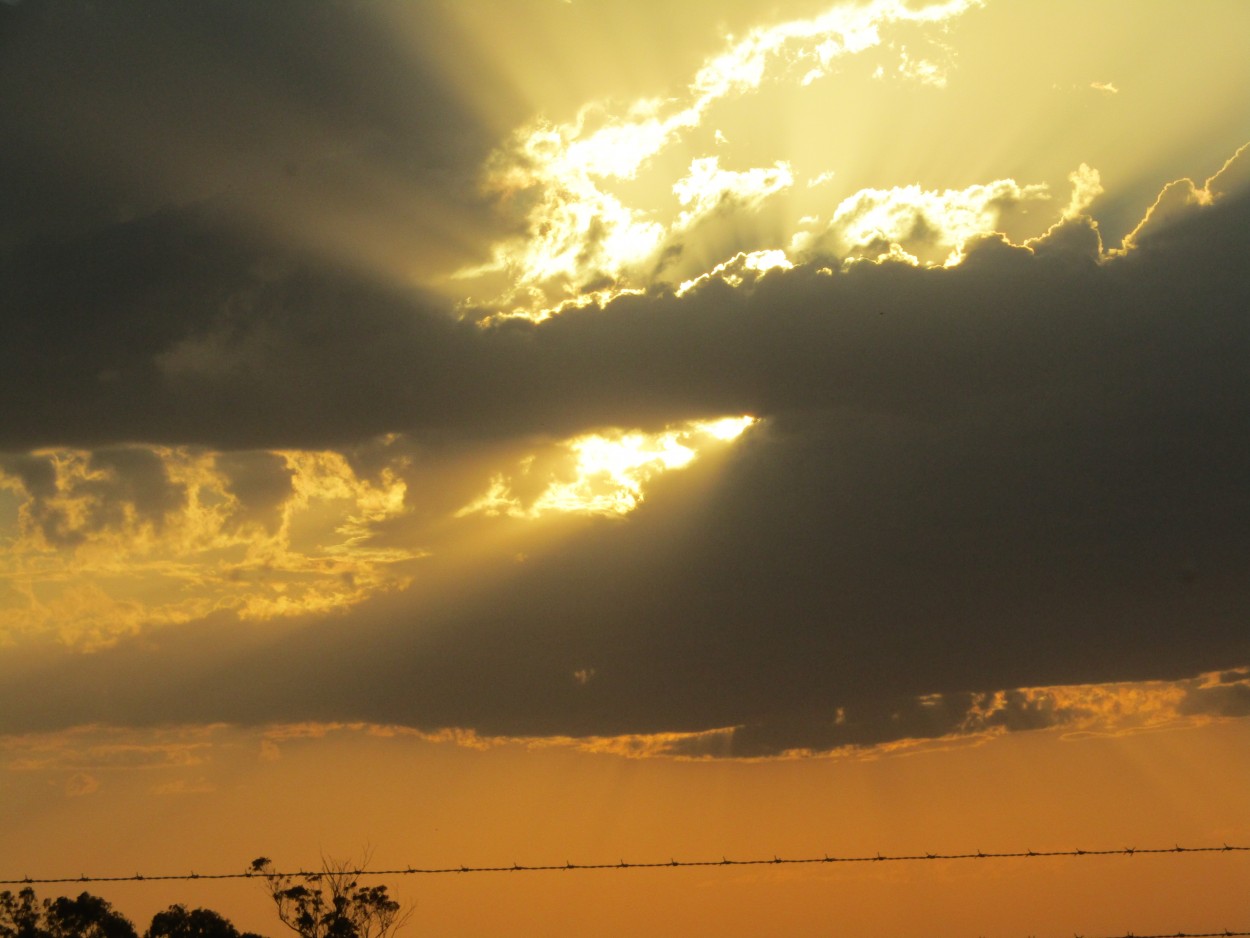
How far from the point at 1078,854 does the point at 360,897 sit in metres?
83.1

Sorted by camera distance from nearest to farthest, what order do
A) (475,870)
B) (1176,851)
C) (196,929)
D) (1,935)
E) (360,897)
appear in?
1. (1176,851)
2. (475,870)
3. (1,935)
4. (196,929)
5. (360,897)

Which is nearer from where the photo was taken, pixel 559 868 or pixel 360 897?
pixel 559 868

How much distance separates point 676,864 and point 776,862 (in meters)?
2.91

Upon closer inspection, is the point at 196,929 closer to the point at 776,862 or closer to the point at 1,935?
the point at 1,935

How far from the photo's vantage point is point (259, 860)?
102 m

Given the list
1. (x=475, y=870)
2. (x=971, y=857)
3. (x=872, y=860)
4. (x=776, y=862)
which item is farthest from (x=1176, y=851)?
(x=475, y=870)

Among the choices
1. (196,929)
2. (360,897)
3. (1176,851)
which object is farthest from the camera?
(360,897)

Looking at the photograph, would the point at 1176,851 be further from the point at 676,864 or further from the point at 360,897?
the point at 360,897

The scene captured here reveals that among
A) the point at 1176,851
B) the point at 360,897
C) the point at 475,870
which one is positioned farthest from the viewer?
the point at 360,897

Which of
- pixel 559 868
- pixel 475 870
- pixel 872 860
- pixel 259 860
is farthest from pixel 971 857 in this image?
pixel 259 860

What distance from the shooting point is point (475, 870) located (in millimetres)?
36000

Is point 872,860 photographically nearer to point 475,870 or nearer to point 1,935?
point 475,870

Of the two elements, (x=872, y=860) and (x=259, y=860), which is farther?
(x=259, y=860)

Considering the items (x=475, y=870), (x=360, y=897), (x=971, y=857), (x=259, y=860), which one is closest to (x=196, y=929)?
(x=259, y=860)
